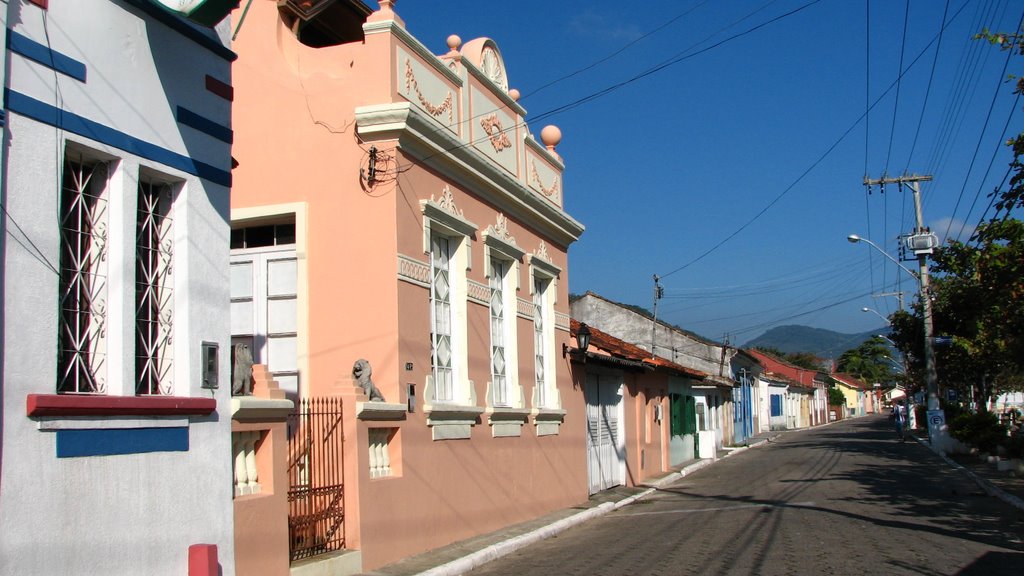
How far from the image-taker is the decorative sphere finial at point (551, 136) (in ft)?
59.3

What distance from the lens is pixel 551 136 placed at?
1808cm

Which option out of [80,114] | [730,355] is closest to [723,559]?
[80,114]

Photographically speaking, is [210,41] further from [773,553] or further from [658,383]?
[658,383]

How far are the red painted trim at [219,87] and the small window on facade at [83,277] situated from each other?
1.25 metres

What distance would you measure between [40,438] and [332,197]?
5952mm

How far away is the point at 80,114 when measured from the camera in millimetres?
6430

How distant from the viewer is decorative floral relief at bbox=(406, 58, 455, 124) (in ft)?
39.0

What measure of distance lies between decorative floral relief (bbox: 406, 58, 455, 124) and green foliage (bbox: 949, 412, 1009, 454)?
1832 centimetres

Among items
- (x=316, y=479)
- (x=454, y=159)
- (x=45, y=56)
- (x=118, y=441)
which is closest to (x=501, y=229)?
(x=454, y=159)

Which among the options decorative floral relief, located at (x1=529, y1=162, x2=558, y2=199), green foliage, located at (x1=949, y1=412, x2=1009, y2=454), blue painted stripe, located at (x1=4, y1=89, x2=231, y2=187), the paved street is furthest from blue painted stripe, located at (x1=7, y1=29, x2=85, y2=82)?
green foliage, located at (x1=949, y1=412, x2=1009, y2=454)

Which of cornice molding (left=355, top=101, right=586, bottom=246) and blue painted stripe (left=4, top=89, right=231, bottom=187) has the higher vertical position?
cornice molding (left=355, top=101, right=586, bottom=246)

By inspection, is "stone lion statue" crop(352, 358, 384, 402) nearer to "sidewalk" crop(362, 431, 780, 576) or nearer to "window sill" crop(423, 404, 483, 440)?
"window sill" crop(423, 404, 483, 440)

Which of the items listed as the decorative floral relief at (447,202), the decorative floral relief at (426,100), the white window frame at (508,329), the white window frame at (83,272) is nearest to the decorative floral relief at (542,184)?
the white window frame at (508,329)

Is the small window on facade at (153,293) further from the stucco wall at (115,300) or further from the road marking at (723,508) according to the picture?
the road marking at (723,508)
